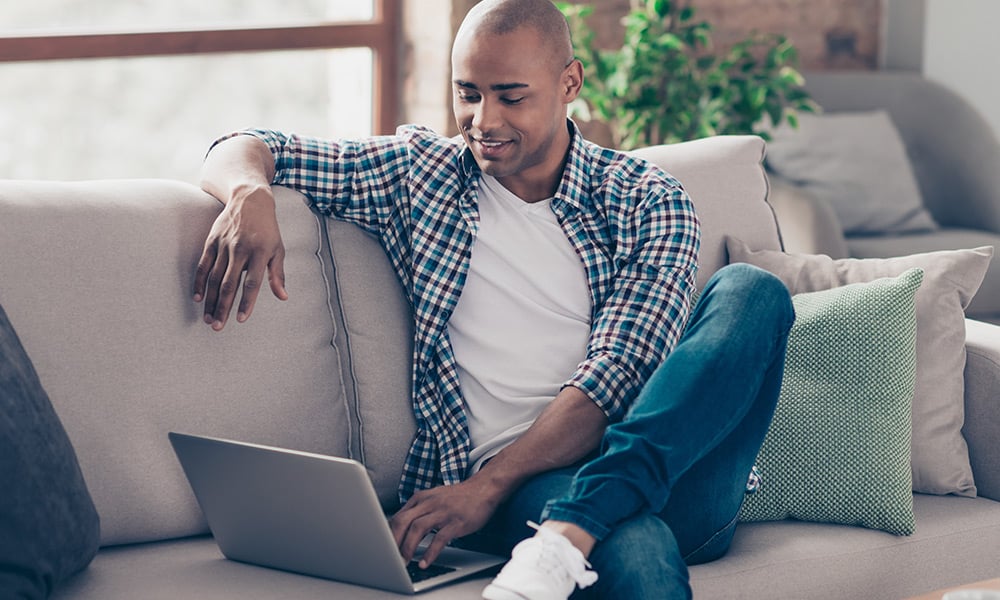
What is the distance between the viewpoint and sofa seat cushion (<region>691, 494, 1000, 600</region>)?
1696 mm

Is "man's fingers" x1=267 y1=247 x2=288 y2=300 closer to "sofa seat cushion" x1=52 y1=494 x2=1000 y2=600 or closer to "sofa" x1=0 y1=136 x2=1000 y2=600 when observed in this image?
"sofa" x1=0 y1=136 x2=1000 y2=600

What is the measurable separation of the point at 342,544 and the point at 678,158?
981 mm

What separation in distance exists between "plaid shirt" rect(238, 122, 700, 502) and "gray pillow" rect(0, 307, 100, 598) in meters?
0.50

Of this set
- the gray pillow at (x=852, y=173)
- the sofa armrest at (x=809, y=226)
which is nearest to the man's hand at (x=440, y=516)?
the sofa armrest at (x=809, y=226)

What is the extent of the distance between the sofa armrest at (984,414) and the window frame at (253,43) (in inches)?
83.3

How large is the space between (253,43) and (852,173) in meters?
1.84

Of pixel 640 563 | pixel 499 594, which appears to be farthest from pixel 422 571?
pixel 640 563

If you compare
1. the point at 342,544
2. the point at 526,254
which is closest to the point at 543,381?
the point at 526,254

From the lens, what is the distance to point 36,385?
Result: 1.53m

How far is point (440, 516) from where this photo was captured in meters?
1.61

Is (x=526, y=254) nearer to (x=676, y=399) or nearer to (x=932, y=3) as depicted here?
(x=676, y=399)

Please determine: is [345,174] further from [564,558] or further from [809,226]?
[809,226]

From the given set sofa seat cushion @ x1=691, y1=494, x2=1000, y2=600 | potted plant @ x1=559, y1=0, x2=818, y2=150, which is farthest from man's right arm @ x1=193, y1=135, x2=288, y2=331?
potted plant @ x1=559, y1=0, x2=818, y2=150

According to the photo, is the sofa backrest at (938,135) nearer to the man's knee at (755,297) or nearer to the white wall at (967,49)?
the white wall at (967,49)
